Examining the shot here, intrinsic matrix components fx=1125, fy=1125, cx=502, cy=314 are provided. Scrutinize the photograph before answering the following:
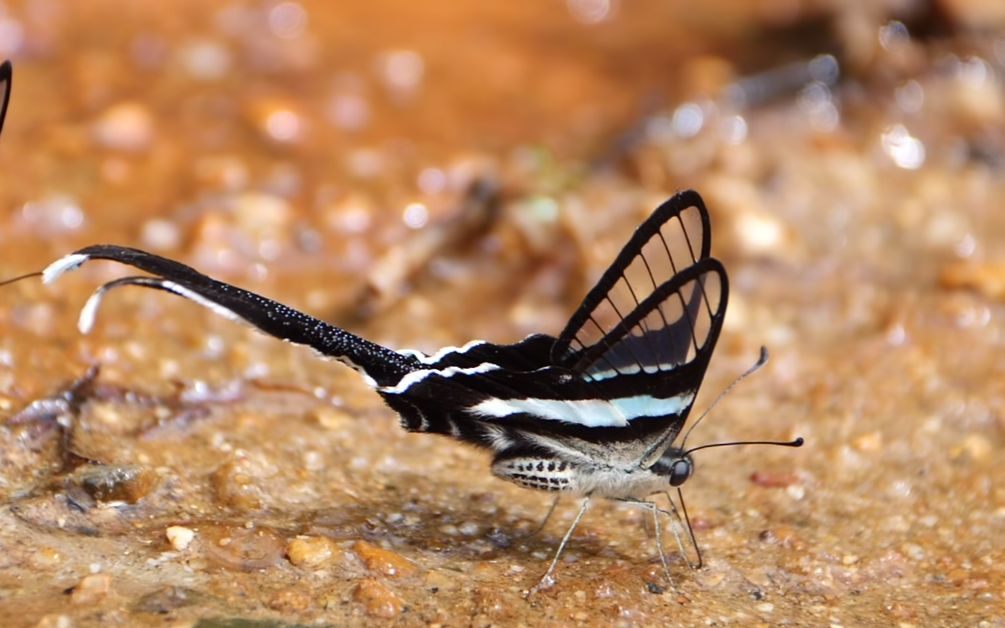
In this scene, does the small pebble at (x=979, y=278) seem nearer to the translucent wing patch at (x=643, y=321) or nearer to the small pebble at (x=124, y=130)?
the translucent wing patch at (x=643, y=321)

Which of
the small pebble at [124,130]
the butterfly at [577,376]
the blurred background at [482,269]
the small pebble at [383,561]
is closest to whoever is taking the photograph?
the butterfly at [577,376]

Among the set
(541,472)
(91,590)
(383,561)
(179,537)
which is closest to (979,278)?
(541,472)

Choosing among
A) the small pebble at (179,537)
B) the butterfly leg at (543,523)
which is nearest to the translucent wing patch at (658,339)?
the butterfly leg at (543,523)

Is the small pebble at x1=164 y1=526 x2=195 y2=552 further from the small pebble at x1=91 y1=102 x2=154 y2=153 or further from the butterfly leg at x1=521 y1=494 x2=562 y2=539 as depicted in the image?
the small pebble at x1=91 y1=102 x2=154 y2=153

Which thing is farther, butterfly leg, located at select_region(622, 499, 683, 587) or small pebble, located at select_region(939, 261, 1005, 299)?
small pebble, located at select_region(939, 261, 1005, 299)

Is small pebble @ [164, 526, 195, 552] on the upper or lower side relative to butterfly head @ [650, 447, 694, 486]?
lower

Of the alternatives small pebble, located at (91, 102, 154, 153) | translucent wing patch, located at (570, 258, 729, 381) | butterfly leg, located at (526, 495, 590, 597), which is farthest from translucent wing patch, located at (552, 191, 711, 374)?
Answer: small pebble, located at (91, 102, 154, 153)

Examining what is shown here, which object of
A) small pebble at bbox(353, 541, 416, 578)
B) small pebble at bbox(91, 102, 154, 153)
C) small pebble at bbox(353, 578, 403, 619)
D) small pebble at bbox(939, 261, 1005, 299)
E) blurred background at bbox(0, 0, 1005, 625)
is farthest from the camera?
small pebble at bbox(91, 102, 154, 153)
